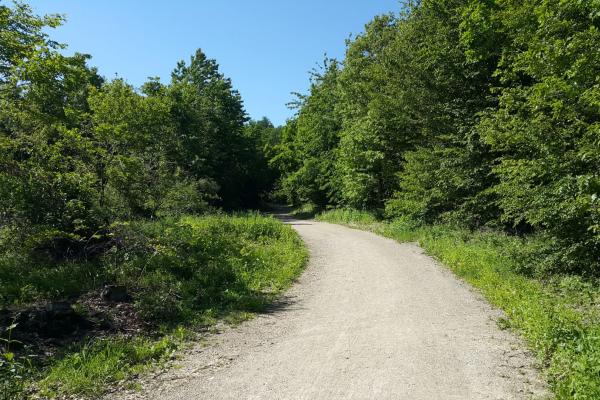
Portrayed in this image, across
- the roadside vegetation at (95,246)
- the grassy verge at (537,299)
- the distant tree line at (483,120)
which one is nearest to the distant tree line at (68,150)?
the roadside vegetation at (95,246)

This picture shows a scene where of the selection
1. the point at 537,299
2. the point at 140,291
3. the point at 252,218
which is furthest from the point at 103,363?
the point at 252,218

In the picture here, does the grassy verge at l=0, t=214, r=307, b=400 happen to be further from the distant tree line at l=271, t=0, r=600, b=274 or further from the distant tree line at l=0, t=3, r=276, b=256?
the distant tree line at l=271, t=0, r=600, b=274

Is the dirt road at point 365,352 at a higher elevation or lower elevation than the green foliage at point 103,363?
higher

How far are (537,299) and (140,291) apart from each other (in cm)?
782

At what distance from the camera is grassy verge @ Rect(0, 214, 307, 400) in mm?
5820

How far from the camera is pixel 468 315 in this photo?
8.38m

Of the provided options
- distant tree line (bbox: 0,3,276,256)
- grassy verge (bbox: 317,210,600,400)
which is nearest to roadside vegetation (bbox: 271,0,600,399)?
grassy verge (bbox: 317,210,600,400)

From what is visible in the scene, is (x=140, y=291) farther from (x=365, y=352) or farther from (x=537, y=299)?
(x=537, y=299)

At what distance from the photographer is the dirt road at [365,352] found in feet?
17.2

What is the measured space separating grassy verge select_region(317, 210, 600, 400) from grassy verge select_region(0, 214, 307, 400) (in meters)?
4.79

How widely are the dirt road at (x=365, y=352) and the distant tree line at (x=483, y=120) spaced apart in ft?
8.34

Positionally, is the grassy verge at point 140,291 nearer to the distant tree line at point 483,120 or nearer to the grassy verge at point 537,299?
the grassy verge at point 537,299

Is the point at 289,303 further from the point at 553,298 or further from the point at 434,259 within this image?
the point at 434,259

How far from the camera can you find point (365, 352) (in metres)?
6.41
